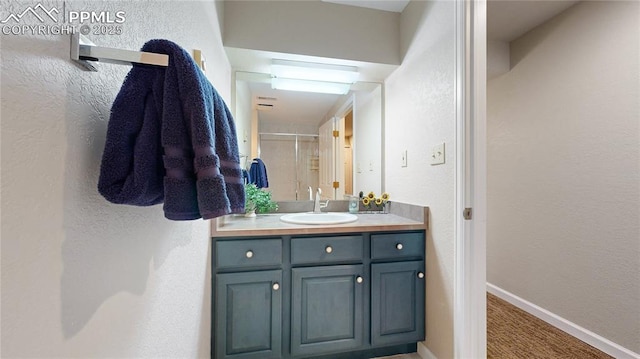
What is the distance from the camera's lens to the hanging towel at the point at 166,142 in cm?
49

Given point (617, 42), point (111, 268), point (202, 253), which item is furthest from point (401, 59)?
point (111, 268)

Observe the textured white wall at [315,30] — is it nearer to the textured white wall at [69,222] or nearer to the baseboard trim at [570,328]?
the textured white wall at [69,222]

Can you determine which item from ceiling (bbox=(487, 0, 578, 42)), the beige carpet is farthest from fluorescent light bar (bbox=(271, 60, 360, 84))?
the beige carpet

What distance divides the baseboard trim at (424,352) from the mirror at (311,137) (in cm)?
107

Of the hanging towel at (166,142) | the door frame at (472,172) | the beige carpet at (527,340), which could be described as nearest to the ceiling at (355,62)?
the door frame at (472,172)

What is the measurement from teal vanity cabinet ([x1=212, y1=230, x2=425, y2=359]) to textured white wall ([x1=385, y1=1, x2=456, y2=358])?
13cm

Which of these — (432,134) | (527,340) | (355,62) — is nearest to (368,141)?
(355,62)

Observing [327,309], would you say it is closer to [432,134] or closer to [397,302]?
[397,302]

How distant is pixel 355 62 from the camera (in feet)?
5.88

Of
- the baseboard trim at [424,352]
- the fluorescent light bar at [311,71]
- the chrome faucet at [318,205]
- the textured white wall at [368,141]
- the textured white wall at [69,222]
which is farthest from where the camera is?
the textured white wall at [368,141]

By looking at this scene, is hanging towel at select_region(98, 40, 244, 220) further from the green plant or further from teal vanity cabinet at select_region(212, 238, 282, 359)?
the green plant

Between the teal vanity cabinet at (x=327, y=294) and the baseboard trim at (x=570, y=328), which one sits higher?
the teal vanity cabinet at (x=327, y=294)

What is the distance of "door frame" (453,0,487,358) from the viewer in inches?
45.8

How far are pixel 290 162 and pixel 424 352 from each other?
1553mm
